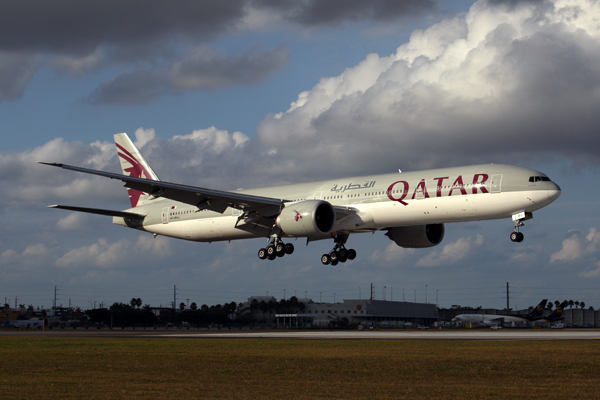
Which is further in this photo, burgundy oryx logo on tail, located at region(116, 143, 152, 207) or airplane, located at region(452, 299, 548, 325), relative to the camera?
airplane, located at region(452, 299, 548, 325)

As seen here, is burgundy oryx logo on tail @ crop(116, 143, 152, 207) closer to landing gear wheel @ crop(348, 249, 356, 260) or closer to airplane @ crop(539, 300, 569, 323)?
landing gear wheel @ crop(348, 249, 356, 260)

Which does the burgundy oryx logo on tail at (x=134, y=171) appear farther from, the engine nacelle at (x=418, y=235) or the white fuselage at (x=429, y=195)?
the engine nacelle at (x=418, y=235)

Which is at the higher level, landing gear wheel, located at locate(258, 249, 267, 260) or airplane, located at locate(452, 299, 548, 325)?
landing gear wheel, located at locate(258, 249, 267, 260)

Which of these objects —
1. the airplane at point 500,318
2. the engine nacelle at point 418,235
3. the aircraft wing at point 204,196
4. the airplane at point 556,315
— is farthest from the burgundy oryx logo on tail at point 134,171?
the airplane at point 556,315

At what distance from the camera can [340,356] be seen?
27.6 m

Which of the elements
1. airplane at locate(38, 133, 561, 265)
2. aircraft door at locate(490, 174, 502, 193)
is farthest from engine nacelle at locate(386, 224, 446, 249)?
aircraft door at locate(490, 174, 502, 193)

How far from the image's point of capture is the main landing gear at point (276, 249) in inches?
1962

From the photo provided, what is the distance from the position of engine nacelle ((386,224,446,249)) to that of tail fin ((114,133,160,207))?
22.8 meters

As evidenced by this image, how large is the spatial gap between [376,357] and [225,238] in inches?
1172

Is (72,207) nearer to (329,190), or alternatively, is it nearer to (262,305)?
(329,190)

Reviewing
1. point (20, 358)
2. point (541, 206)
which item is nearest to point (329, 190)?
point (541, 206)

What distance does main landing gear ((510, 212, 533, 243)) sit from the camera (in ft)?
134

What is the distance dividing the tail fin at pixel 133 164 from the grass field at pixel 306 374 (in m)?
31.6

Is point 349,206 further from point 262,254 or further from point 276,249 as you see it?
point 262,254
